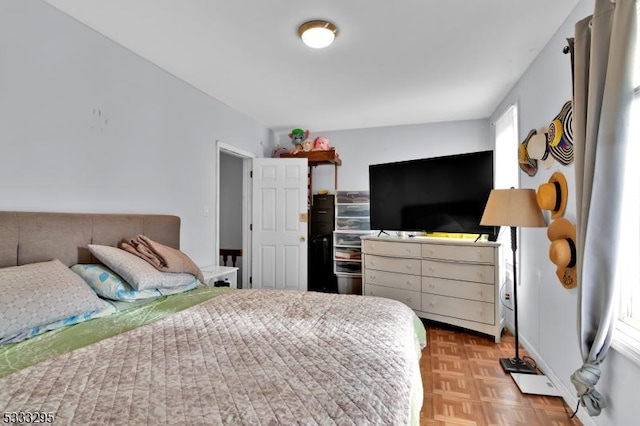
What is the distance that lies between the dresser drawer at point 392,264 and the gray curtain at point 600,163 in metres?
1.73

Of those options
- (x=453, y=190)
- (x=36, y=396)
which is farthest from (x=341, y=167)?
(x=36, y=396)

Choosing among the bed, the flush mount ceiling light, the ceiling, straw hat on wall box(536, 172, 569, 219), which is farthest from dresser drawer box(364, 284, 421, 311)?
the flush mount ceiling light

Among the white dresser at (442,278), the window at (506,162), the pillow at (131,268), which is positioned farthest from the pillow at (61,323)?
the window at (506,162)

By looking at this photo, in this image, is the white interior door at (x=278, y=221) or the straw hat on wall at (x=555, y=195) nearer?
the straw hat on wall at (x=555, y=195)

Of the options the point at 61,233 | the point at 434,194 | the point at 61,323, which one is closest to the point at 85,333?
the point at 61,323

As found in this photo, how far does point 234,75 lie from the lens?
2.67m

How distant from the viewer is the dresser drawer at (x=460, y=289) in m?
2.79

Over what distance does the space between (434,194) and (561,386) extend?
1856mm

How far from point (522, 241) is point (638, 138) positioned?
4.89ft

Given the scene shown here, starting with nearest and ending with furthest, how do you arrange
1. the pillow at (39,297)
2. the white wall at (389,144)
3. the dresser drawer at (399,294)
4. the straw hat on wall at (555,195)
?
the pillow at (39,297)
the straw hat on wall at (555,195)
the dresser drawer at (399,294)
the white wall at (389,144)

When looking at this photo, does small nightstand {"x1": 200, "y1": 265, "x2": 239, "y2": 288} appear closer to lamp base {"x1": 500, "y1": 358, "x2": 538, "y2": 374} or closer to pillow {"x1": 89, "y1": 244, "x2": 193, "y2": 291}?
pillow {"x1": 89, "y1": 244, "x2": 193, "y2": 291}

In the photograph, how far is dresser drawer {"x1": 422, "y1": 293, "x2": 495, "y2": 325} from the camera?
2777 mm

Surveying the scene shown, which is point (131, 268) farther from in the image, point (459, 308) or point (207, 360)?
point (459, 308)

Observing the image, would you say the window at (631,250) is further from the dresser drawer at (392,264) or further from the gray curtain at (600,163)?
the dresser drawer at (392,264)
